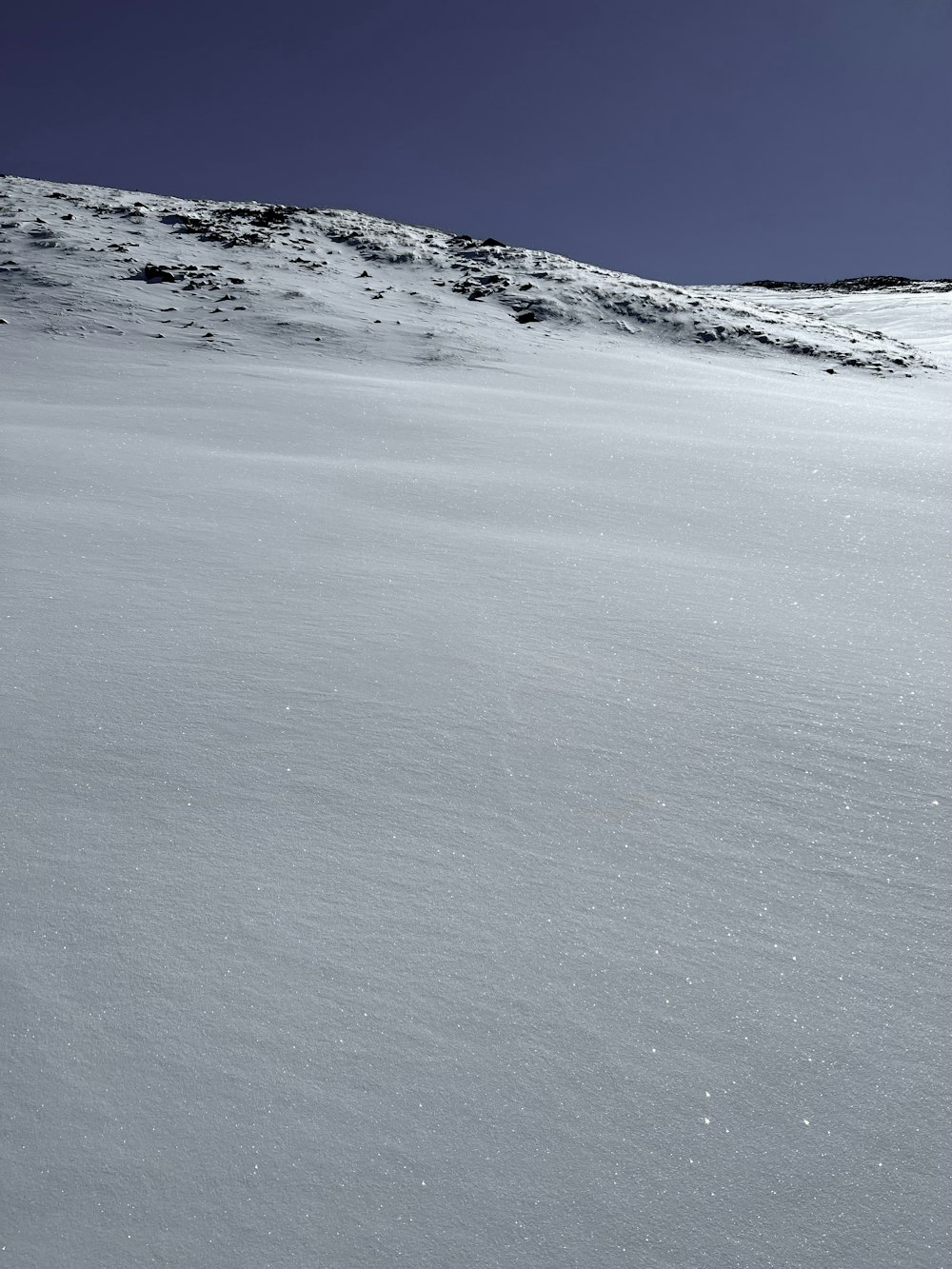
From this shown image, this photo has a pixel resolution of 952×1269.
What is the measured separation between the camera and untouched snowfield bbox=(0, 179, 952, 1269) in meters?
0.66

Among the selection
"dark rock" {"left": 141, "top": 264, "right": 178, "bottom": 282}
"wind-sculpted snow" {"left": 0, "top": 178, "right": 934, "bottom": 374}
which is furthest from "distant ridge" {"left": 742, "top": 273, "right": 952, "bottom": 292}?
"dark rock" {"left": 141, "top": 264, "right": 178, "bottom": 282}

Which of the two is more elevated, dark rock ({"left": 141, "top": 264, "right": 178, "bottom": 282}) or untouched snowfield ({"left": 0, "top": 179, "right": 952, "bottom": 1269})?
dark rock ({"left": 141, "top": 264, "right": 178, "bottom": 282})

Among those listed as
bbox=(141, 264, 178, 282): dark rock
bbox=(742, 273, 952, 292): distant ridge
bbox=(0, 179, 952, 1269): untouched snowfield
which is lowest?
bbox=(0, 179, 952, 1269): untouched snowfield

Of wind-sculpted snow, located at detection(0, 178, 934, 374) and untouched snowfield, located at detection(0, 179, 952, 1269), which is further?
wind-sculpted snow, located at detection(0, 178, 934, 374)

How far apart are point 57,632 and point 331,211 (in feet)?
41.2

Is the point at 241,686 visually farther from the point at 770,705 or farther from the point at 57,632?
the point at 770,705

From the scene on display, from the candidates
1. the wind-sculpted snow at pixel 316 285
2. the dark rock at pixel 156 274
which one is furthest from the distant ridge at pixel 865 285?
the dark rock at pixel 156 274

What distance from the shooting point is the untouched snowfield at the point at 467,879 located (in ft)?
2.17

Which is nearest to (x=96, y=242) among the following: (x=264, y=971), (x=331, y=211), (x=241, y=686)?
(x=331, y=211)

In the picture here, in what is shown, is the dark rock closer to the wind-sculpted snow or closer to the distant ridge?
the wind-sculpted snow

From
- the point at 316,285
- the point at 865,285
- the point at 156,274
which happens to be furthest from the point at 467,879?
the point at 865,285

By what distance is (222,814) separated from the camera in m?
1.03

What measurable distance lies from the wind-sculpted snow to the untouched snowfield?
5001mm

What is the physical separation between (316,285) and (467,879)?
8.66m
